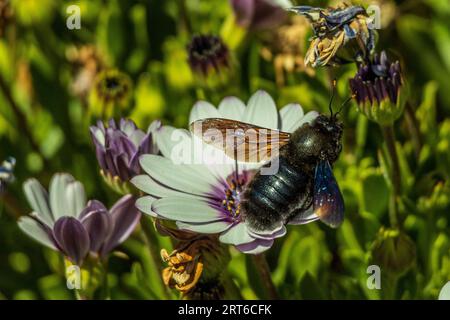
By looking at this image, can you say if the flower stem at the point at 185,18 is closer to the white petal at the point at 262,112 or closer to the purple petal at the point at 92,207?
the white petal at the point at 262,112

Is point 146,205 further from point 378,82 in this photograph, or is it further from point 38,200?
point 378,82

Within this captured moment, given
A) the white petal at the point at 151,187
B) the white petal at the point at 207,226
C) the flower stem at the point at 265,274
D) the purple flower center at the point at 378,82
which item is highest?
the purple flower center at the point at 378,82

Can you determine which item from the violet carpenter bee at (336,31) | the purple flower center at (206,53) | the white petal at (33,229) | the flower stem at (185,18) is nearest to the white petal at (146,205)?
the white petal at (33,229)

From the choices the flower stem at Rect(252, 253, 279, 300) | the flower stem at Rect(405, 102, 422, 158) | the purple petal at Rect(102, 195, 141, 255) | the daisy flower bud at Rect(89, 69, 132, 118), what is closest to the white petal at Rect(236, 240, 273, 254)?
the flower stem at Rect(252, 253, 279, 300)

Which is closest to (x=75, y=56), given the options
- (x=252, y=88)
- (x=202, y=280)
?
(x=252, y=88)

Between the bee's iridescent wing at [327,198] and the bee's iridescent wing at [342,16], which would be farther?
the bee's iridescent wing at [342,16]

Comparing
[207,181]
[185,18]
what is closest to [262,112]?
[207,181]
